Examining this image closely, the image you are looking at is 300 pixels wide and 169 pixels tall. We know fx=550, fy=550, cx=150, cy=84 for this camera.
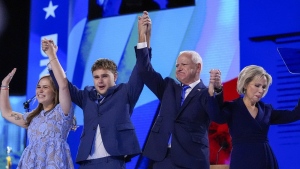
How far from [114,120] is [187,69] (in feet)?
1.80

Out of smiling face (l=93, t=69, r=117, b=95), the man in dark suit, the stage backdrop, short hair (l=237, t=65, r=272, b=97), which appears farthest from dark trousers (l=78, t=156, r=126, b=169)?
the stage backdrop

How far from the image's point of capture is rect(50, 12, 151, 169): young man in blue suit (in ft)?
10.9

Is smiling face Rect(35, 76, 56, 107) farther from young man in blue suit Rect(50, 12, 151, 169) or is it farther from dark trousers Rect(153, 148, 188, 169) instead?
dark trousers Rect(153, 148, 188, 169)

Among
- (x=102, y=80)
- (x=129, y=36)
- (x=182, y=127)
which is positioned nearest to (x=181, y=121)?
(x=182, y=127)

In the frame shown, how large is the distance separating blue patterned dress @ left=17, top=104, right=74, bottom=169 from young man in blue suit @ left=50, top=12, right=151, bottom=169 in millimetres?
225

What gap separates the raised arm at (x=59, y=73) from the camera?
11.6ft

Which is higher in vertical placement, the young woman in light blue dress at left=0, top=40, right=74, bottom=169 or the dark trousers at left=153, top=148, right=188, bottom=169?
the young woman in light blue dress at left=0, top=40, right=74, bottom=169

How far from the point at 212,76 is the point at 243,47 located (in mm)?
2019

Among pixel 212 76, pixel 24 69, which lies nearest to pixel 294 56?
pixel 212 76

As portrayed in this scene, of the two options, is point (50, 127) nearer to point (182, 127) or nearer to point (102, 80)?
point (102, 80)

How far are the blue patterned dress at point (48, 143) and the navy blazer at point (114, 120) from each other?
24 centimetres

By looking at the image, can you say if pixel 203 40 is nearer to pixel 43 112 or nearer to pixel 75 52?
pixel 75 52

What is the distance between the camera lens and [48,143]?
3631 mm

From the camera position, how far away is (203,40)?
518 cm
